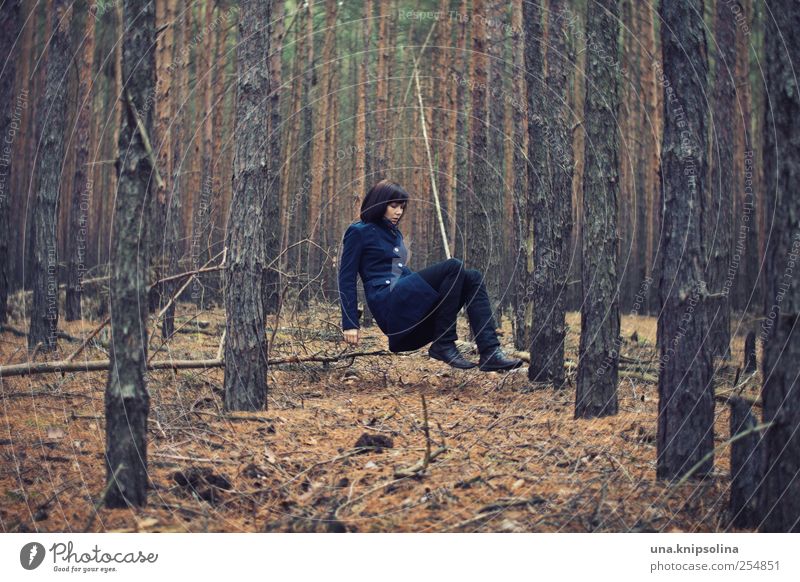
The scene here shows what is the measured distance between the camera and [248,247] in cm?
627

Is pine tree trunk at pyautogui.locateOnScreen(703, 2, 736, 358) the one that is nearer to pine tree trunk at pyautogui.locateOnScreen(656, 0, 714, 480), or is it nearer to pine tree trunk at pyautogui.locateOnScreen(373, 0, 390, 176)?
pine tree trunk at pyautogui.locateOnScreen(656, 0, 714, 480)

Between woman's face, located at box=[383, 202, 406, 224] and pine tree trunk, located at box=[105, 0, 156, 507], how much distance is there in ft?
9.93

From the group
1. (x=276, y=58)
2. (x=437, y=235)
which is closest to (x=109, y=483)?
(x=276, y=58)

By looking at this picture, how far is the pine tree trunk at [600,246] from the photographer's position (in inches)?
244

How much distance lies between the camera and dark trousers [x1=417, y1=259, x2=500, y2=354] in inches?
262

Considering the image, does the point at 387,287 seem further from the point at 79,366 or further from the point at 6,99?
the point at 6,99

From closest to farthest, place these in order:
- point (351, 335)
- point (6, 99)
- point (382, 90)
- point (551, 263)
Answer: point (351, 335) < point (551, 263) < point (6, 99) < point (382, 90)

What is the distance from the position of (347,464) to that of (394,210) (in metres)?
2.54

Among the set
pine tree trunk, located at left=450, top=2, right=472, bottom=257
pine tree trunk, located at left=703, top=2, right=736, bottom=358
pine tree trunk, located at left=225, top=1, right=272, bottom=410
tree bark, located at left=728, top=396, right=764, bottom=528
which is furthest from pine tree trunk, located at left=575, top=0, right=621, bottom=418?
pine tree trunk, located at left=450, top=2, right=472, bottom=257

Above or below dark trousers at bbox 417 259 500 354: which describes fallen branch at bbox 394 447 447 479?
below

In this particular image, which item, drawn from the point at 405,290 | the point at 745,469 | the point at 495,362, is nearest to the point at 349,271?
the point at 405,290

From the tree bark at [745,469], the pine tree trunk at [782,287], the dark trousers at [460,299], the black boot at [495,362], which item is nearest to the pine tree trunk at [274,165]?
the dark trousers at [460,299]

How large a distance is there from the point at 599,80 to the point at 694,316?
285 cm

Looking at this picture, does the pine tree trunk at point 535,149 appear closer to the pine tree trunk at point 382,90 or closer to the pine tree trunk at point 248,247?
the pine tree trunk at point 248,247
